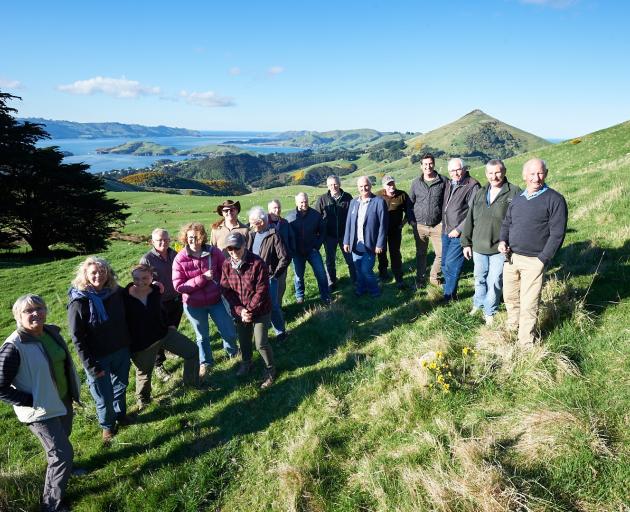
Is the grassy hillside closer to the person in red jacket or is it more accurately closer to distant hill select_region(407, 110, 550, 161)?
the person in red jacket

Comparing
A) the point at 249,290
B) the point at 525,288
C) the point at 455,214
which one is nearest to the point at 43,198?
the point at 249,290

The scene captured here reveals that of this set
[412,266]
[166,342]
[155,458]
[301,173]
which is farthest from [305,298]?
[301,173]

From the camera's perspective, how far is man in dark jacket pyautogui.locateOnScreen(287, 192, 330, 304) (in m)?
7.52

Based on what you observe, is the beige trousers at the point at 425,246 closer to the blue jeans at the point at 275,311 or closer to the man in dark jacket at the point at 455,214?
the man in dark jacket at the point at 455,214

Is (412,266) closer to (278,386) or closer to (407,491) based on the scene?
(278,386)

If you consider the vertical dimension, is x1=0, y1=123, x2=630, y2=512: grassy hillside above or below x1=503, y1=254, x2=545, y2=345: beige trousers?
below

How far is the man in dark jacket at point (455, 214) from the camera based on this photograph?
654cm

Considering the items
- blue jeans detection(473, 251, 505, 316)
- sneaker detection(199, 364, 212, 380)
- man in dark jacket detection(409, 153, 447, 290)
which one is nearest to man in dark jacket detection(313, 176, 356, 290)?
man in dark jacket detection(409, 153, 447, 290)

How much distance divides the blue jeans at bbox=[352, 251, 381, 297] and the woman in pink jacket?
2.88 metres

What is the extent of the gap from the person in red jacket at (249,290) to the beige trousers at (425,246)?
Result: 3606 millimetres

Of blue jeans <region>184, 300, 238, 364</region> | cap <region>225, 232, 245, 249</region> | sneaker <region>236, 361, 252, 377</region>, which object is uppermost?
cap <region>225, 232, 245, 249</region>

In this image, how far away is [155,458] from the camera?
4609mm

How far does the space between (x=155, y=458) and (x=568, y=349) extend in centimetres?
532

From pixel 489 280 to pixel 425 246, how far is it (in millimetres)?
2157
